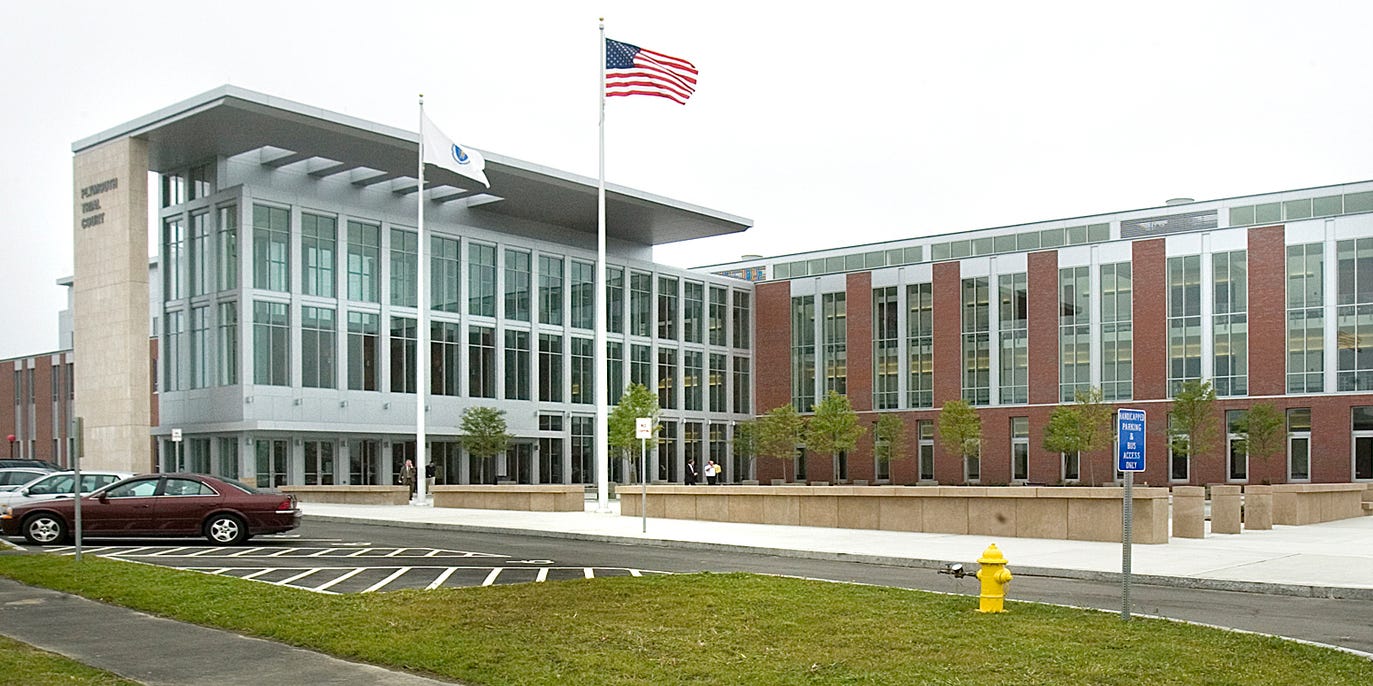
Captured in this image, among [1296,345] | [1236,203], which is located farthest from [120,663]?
[1236,203]

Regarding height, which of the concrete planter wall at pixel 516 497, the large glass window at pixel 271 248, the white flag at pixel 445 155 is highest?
the white flag at pixel 445 155

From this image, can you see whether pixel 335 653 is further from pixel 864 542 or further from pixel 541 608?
pixel 864 542

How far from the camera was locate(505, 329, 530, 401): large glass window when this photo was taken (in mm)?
63906

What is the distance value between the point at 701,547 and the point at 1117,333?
47473mm

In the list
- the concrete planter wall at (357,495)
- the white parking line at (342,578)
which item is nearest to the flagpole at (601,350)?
the concrete planter wall at (357,495)

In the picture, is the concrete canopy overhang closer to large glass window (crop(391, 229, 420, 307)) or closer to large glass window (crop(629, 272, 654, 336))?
large glass window (crop(391, 229, 420, 307))

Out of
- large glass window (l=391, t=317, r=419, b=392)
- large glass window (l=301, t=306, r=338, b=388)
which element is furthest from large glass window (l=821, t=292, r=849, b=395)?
large glass window (l=301, t=306, r=338, b=388)

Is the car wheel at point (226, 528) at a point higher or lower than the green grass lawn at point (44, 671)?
lower

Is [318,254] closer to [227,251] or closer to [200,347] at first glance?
[227,251]

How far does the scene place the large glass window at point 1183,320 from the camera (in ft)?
210

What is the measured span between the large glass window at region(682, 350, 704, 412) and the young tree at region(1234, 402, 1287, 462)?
29.8m

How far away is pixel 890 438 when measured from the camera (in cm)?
7206

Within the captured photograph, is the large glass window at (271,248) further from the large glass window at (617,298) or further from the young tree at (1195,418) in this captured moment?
the young tree at (1195,418)

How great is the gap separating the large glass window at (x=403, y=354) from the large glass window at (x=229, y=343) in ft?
25.3
